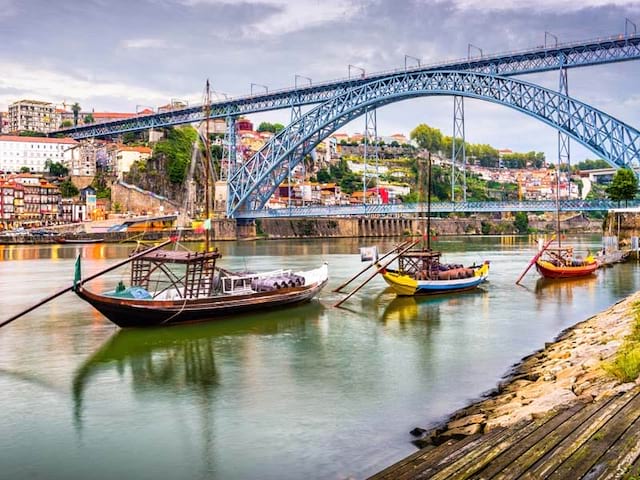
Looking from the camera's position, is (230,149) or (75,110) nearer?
(230,149)

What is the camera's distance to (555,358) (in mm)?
12320

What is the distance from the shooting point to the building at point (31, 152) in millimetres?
90500

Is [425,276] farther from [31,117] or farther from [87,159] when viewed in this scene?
[31,117]

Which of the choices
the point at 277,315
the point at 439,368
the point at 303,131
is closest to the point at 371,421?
the point at 439,368

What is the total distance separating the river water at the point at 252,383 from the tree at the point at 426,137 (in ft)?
437

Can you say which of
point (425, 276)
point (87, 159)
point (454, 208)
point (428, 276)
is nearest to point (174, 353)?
point (425, 276)

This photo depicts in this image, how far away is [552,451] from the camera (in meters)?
5.86

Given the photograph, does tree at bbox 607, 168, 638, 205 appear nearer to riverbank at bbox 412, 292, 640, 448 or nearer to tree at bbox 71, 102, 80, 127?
riverbank at bbox 412, 292, 640, 448

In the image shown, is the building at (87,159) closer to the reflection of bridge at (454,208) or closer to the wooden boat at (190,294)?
the reflection of bridge at (454,208)

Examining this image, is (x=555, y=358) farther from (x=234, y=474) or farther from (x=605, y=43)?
(x=605, y=43)

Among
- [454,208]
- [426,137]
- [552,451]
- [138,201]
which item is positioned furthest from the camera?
[426,137]

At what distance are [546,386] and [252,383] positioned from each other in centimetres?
510

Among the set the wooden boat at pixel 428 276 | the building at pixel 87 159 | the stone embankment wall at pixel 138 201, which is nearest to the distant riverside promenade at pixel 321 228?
the stone embankment wall at pixel 138 201

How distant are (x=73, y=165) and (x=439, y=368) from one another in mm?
80956
